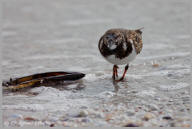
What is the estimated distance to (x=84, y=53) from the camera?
20.3 feet

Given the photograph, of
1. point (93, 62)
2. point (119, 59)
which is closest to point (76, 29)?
point (93, 62)

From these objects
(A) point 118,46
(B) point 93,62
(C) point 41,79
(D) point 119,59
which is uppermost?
(A) point 118,46

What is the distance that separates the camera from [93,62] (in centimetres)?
575

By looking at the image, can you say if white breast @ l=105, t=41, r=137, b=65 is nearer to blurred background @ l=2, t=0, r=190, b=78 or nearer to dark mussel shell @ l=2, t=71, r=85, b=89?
A: dark mussel shell @ l=2, t=71, r=85, b=89

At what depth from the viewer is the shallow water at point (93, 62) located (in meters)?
3.67

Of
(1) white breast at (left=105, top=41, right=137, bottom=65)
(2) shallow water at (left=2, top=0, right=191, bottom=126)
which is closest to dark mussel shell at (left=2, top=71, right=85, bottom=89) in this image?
(2) shallow water at (left=2, top=0, right=191, bottom=126)

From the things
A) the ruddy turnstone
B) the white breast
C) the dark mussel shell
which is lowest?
the dark mussel shell

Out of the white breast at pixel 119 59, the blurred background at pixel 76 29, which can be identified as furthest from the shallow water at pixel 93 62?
the white breast at pixel 119 59

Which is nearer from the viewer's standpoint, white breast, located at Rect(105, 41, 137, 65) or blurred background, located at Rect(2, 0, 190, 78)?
white breast, located at Rect(105, 41, 137, 65)

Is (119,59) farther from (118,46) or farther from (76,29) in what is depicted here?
(76,29)

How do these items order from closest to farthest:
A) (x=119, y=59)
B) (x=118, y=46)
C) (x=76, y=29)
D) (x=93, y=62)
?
(x=118, y=46), (x=119, y=59), (x=93, y=62), (x=76, y=29)

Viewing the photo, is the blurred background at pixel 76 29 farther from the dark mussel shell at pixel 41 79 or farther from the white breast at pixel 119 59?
the white breast at pixel 119 59

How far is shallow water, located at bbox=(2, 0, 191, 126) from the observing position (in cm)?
367

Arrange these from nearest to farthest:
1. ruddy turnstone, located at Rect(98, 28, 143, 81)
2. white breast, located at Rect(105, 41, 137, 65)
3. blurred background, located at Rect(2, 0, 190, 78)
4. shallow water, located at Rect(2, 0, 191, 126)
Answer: shallow water, located at Rect(2, 0, 191, 126)
ruddy turnstone, located at Rect(98, 28, 143, 81)
white breast, located at Rect(105, 41, 137, 65)
blurred background, located at Rect(2, 0, 190, 78)
